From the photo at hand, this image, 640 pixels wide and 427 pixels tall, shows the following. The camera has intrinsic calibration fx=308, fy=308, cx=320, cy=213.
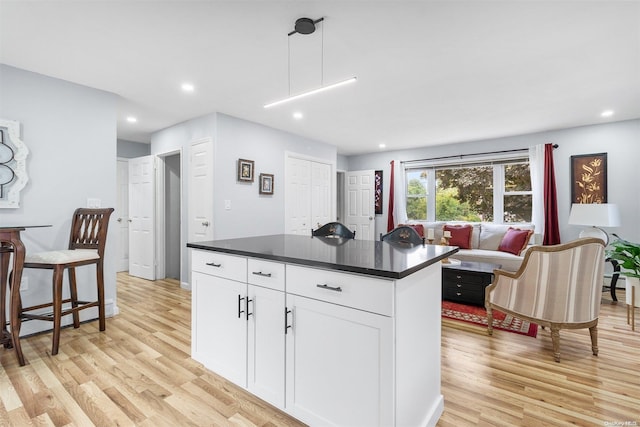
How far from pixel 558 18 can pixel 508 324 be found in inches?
101

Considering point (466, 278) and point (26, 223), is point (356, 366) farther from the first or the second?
point (26, 223)

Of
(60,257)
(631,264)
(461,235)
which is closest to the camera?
(60,257)

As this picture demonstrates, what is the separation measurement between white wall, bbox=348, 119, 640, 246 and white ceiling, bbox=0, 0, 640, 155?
0.39m

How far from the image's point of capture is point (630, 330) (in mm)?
2891

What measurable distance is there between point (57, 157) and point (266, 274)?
2.72 meters

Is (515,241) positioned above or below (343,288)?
below

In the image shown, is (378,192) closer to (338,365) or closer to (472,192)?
(472,192)

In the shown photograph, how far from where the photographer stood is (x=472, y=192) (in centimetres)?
578

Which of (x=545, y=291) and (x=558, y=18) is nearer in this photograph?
(x=558, y=18)

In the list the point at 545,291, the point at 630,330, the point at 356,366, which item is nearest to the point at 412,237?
the point at 545,291

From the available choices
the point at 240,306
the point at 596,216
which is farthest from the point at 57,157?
the point at 596,216

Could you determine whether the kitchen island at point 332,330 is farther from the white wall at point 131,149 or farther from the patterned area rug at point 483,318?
the white wall at point 131,149

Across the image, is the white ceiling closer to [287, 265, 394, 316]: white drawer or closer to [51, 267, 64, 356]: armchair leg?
[287, 265, 394, 316]: white drawer

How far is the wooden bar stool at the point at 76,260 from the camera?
243 centimetres
